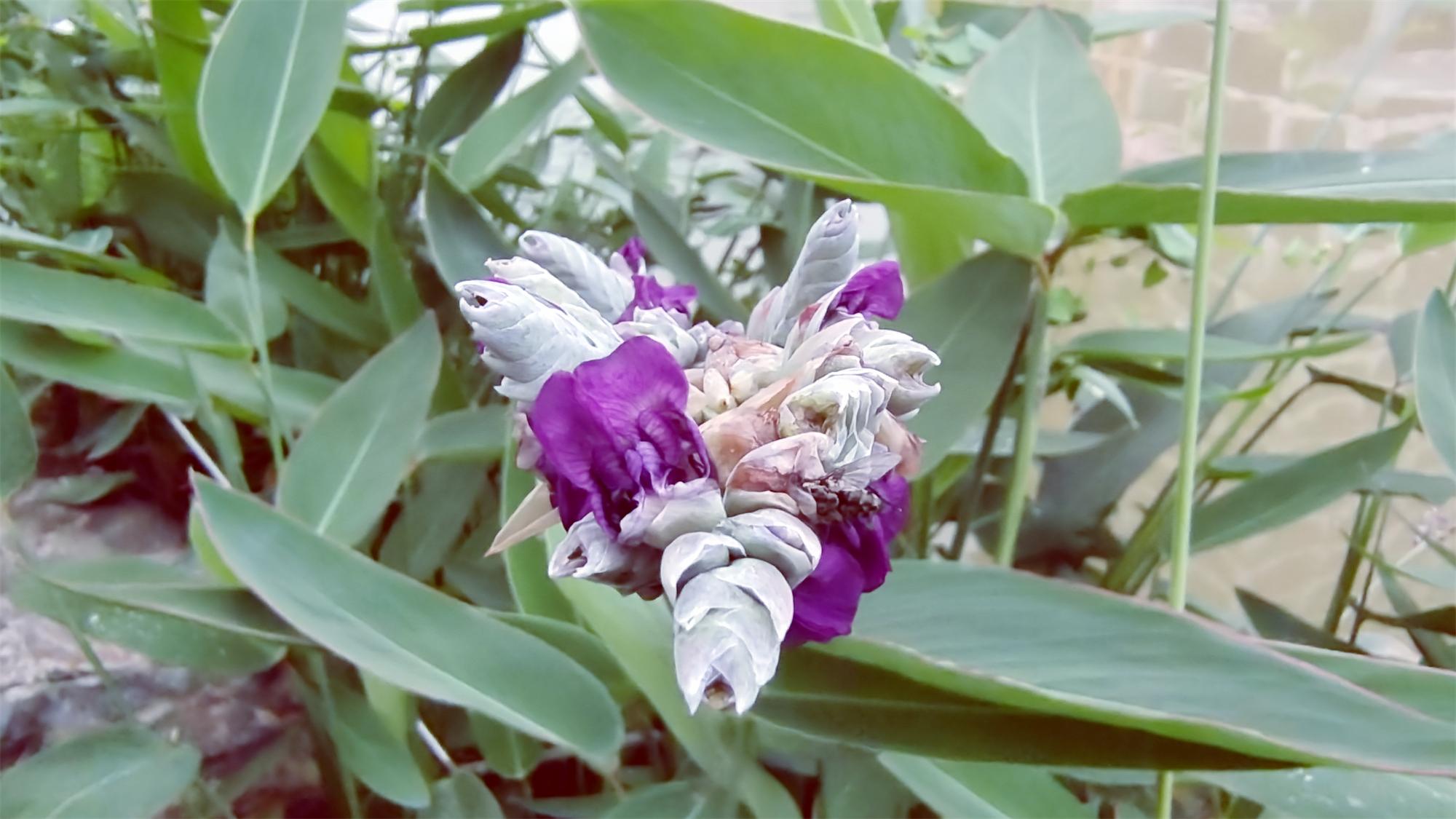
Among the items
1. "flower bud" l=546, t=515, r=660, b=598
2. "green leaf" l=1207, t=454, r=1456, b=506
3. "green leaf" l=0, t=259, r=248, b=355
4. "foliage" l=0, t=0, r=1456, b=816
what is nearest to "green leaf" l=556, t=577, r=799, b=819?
"foliage" l=0, t=0, r=1456, b=816

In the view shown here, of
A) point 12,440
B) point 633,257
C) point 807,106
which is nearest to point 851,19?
point 807,106

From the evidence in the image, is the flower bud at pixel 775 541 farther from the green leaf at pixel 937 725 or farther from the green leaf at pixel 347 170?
the green leaf at pixel 347 170

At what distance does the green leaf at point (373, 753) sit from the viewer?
0.33 m

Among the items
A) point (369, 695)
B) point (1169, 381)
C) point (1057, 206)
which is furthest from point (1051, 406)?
point (369, 695)

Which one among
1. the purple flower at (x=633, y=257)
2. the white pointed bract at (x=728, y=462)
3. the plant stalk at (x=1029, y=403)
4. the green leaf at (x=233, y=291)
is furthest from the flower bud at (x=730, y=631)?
the green leaf at (x=233, y=291)

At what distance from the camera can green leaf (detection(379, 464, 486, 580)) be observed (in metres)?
0.44

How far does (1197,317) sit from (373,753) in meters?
0.32

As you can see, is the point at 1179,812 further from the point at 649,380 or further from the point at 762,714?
the point at 649,380

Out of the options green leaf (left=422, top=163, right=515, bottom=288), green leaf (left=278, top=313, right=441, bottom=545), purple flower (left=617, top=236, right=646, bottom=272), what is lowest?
green leaf (left=278, top=313, right=441, bottom=545)

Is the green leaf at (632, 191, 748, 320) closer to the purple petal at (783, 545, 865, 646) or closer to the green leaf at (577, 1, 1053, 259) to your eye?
the green leaf at (577, 1, 1053, 259)

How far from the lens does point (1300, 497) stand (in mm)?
431

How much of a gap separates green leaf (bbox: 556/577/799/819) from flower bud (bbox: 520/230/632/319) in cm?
9

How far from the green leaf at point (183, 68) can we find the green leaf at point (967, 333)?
0.37 metres

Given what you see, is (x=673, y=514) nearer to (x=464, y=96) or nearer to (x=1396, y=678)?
(x=1396, y=678)
